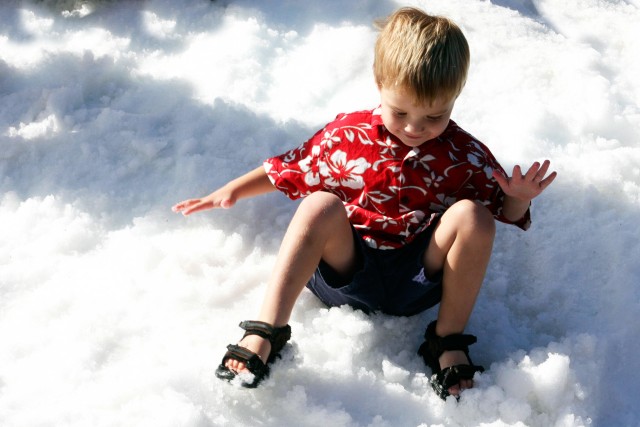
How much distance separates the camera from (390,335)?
1.76 m

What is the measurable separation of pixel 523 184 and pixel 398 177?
0.27 meters

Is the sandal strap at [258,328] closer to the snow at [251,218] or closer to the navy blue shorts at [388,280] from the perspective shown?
the snow at [251,218]

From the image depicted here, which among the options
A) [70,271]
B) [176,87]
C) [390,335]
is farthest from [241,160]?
[390,335]

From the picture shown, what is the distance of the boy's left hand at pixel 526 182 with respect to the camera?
1.58m

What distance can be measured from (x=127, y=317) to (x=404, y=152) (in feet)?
2.43

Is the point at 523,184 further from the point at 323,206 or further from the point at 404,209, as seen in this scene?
the point at 323,206

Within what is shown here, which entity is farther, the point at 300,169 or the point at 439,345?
the point at 300,169

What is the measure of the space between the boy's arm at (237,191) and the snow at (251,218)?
14 centimetres

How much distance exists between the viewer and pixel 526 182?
159 centimetres

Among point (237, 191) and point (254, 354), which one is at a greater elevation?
point (237, 191)

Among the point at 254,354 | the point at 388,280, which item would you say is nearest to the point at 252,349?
the point at 254,354

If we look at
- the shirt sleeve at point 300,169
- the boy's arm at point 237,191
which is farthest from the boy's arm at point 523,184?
the boy's arm at point 237,191

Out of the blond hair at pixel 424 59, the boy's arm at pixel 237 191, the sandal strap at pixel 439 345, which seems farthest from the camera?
the boy's arm at pixel 237 191

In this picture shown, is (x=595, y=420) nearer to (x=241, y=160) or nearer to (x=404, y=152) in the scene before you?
(x=404, y=152)
